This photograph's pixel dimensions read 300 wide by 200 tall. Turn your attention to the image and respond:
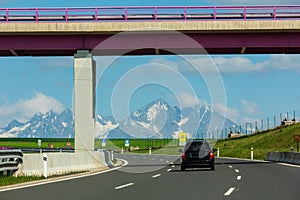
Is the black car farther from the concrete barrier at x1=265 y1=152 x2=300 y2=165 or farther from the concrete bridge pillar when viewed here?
the concrete barrier at x1=265 y1=152 x2=300 y2=165

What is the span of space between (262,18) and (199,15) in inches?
144

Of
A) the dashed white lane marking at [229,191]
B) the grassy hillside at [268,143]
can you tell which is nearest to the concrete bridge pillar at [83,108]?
the dashed white lane marking at [229,191]

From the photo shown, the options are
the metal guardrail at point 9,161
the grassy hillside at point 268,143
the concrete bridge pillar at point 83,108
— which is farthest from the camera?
the grassy hillside at point 268,143

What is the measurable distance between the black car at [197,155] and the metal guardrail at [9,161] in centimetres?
876

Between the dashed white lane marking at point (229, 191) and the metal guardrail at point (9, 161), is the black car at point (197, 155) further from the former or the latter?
the dashed white lane marking at point (229, 191)

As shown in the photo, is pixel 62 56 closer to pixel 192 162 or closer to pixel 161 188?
pixel 192 162

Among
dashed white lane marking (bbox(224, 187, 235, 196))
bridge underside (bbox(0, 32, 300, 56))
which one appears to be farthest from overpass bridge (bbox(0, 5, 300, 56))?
dashed white lane marking (bbox(224, 187, 235, 196))

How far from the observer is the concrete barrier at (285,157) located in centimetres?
3597

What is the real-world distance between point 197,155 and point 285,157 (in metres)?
13.5

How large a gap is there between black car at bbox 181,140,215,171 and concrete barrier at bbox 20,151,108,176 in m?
4.82

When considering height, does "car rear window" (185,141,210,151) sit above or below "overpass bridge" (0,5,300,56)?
below

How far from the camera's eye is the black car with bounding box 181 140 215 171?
1091 inches

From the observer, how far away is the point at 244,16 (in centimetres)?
3444

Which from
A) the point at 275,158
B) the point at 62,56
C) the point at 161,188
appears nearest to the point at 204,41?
the point at 62,56
